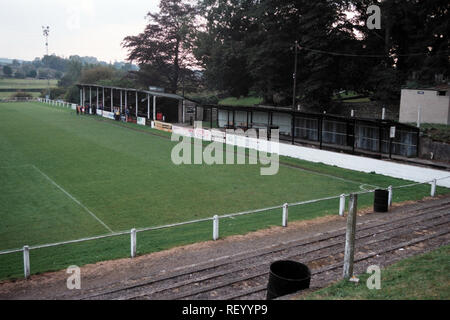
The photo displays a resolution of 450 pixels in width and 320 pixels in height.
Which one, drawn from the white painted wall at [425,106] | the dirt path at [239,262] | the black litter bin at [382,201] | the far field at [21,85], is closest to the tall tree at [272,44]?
the white painted wall at [425,106]

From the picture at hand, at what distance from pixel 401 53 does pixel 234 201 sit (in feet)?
122

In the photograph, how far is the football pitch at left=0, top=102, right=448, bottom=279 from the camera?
1394 centimetres

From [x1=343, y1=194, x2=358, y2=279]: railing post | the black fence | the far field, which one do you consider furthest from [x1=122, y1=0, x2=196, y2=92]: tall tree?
the far field

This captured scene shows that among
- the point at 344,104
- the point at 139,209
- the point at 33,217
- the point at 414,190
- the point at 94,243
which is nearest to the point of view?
the point at 94,243

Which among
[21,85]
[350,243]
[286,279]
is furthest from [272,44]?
[21,85]

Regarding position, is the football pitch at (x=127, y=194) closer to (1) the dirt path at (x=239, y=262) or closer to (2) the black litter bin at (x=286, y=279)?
(1) the dirt path at (x=239, y=262)

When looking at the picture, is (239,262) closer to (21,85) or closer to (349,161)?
(349,161)

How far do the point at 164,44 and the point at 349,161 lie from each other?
58.5 metres

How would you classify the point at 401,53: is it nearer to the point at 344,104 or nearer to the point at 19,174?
the point at 344,104

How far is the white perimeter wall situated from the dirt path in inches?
283

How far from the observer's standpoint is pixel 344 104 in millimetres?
46969

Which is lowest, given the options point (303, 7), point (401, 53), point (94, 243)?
point (94, 243)

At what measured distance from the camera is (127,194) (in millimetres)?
19969

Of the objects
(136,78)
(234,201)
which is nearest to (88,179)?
(234,201)
